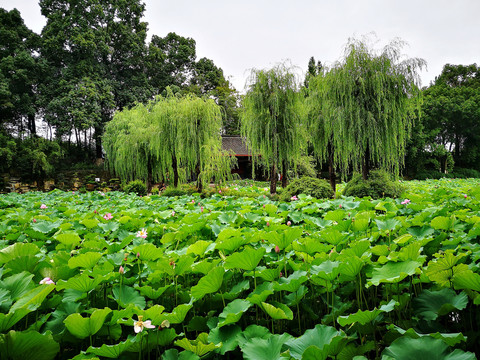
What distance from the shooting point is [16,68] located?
1593 cm

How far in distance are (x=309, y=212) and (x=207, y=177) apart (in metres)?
6.32

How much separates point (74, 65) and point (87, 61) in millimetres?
816

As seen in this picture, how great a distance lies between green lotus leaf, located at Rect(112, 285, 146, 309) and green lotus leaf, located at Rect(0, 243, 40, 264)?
1.53 ft

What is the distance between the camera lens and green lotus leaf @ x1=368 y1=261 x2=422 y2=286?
33.9 inches

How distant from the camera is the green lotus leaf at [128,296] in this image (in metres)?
0.96

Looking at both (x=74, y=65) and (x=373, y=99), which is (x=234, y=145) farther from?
(x=373, y=99)

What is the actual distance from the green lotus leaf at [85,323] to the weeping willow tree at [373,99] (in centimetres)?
603

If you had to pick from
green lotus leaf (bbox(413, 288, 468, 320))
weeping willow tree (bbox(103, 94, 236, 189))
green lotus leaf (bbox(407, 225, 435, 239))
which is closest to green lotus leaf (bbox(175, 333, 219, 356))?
green lotus leaf (bbox(413, 288, 468, 320))

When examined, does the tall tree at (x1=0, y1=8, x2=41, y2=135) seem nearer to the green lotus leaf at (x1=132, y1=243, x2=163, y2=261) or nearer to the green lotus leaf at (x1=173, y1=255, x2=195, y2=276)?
the green lotus leaf at (x1=132, y1=243, x2=163, y2=261)


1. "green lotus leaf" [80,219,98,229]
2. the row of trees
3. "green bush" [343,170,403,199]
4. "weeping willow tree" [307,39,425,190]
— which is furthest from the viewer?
the row of trees

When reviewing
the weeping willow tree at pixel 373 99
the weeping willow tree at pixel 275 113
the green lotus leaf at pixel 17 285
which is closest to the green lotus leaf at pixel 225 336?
the green lotus leaf at pixel 17 285

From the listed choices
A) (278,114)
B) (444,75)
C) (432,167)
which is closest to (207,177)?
(278,114)

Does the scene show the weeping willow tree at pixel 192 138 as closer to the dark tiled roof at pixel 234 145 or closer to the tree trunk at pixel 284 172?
the tree trunk at pixel 284 172

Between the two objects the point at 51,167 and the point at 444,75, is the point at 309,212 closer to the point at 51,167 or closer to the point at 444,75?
the point at 51,167
